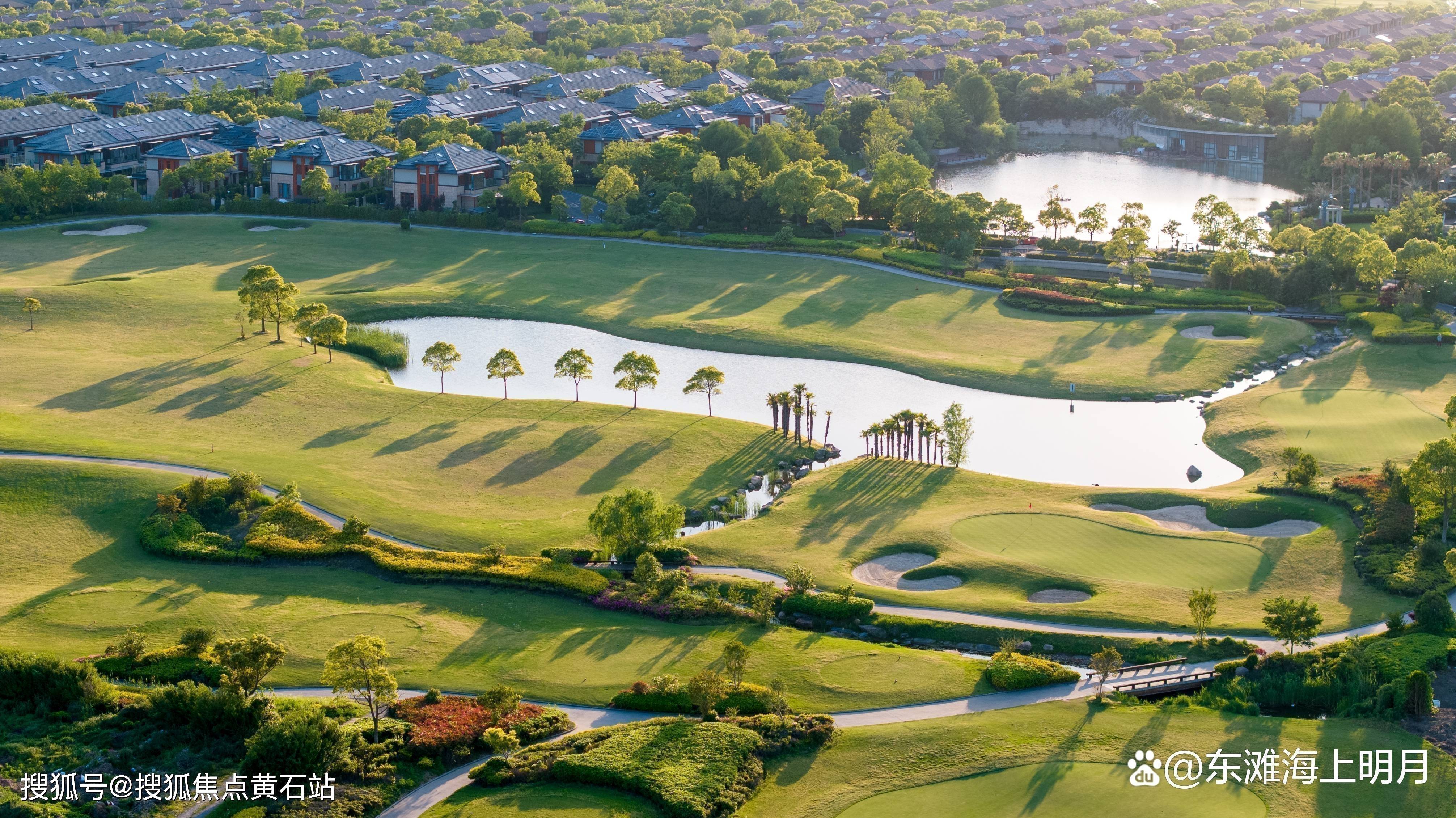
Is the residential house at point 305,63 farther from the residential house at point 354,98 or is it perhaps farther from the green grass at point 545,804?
the green grass at point 545,804

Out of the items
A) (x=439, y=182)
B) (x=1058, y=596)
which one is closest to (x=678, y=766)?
(x=1058, y=596)

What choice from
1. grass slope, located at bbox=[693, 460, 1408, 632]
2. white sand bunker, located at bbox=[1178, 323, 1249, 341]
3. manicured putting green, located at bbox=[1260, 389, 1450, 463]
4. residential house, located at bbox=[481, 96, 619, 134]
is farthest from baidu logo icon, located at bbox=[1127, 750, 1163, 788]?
residential house, located at bbox=[481, 96, 619, 134]

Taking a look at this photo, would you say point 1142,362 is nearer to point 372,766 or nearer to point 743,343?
point 743,343

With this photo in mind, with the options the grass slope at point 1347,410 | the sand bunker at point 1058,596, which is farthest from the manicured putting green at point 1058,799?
the grass slope at point 1347,410

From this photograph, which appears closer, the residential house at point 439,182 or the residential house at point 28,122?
the residential house at point 439,182

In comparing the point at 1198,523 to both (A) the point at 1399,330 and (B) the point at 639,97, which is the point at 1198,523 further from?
(B) the point at 639,97
